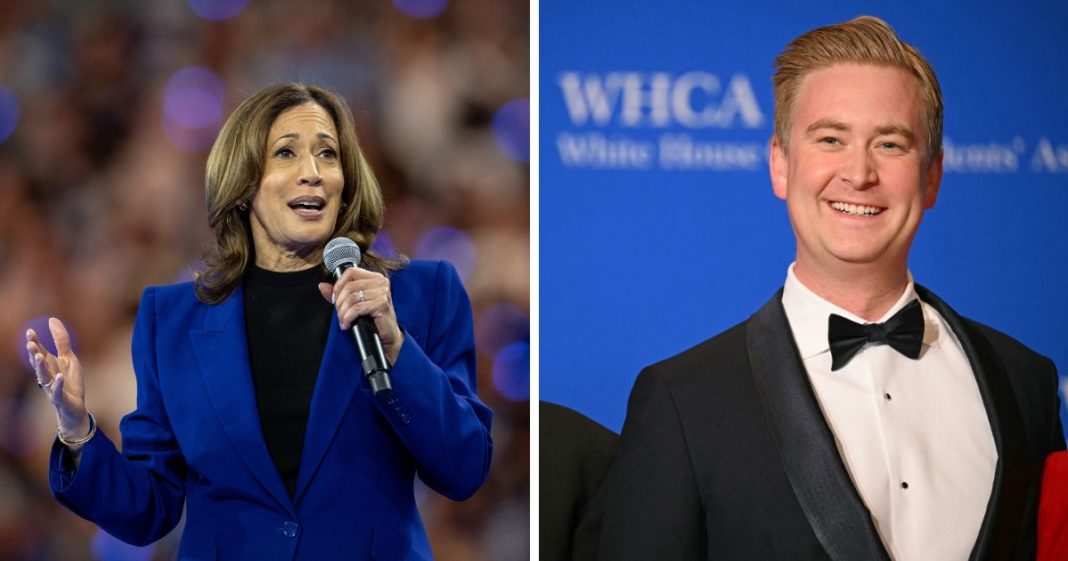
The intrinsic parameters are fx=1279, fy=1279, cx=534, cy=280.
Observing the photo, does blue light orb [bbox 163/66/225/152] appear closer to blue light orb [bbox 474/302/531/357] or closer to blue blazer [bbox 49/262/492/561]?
blue blazer [bbox 49/262/492/561]

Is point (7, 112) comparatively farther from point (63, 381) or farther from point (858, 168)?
point (858, 168)

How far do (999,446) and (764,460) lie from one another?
22.7 inches

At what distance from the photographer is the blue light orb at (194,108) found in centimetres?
396

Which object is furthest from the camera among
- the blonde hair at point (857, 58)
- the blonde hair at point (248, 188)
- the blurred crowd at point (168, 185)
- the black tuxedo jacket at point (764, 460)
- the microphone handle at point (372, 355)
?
the blurred crowd at point (168, 185)

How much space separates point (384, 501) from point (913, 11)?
2130 mm

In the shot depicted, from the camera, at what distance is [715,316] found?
3725mm

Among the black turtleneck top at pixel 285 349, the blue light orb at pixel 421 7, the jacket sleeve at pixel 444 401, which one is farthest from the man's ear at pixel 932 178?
the blue light orb at pixel 421 7

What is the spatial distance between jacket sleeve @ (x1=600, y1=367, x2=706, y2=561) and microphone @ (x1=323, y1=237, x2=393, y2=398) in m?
0.64

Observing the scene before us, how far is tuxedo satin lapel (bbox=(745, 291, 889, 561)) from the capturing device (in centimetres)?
284

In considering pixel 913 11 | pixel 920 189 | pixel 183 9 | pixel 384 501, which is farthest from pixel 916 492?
pixel 183 9

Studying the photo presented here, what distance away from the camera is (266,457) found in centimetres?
311

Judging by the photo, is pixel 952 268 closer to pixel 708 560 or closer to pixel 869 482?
pixel 869 482

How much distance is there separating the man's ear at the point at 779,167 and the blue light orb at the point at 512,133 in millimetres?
944

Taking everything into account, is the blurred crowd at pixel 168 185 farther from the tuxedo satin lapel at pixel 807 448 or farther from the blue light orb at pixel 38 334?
the tuxedo satin lapel at pixel 807 448
